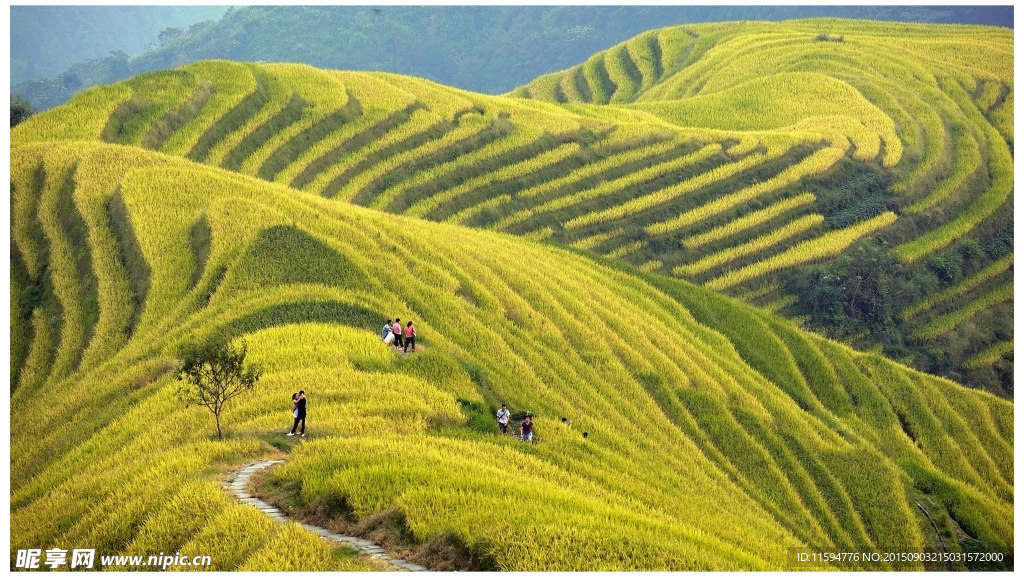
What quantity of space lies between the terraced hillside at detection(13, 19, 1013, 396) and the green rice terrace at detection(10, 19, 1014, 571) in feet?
1.08

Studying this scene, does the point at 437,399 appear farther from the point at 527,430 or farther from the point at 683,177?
the point at 683,177

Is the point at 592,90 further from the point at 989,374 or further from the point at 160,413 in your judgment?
the point at 160,413

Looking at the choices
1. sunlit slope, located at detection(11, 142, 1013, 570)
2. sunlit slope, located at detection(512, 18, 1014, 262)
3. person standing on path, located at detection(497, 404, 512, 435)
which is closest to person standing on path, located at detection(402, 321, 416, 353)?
sunlit slope, located at detection(11, 142, 1013, 570)

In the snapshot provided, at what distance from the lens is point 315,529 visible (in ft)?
64.1

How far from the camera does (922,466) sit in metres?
49.4

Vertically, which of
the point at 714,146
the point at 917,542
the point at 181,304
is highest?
the point at 714,146

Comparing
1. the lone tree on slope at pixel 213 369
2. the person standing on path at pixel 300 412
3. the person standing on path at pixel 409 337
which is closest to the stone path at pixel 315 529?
the person standing on path at pixel 300 412

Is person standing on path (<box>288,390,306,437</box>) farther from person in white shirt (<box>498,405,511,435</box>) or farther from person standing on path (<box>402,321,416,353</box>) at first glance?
person standing on path (<box>402,321,416,353</box>)

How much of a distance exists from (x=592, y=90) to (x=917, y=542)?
122440 mm

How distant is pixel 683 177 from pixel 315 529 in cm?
7323

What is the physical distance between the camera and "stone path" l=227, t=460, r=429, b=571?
1812 cm

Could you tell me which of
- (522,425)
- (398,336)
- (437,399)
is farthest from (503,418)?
(398,336)

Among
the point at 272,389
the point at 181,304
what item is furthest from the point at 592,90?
the point at 272,389

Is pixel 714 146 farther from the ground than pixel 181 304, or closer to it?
farther from the ground
